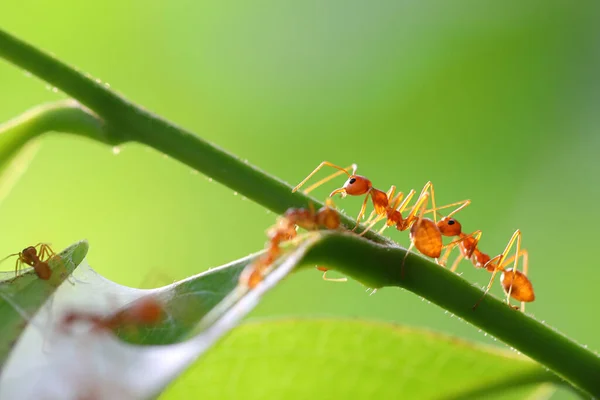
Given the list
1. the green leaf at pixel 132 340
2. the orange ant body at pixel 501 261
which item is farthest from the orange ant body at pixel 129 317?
the orange ant body at pixel 501 261

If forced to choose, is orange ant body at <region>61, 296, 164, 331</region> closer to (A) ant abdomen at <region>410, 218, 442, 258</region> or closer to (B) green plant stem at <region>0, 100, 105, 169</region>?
(B) green plant stem at <region>0, 100, 105, 169</region>

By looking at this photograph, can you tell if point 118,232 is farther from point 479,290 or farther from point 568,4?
point 479,290

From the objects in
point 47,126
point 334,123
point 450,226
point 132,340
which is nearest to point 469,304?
point 132,340

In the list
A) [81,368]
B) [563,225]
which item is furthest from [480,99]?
[81,368]

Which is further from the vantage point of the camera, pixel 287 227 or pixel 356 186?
pixel 356 186

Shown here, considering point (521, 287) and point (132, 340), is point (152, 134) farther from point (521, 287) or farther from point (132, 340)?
point (521, 287)

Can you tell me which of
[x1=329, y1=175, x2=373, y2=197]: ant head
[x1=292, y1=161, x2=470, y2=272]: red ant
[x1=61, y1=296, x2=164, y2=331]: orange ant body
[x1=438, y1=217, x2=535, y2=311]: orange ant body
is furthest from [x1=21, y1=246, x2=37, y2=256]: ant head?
[x1=438, y1=217, x2=535, y2=311]: orange ant body
